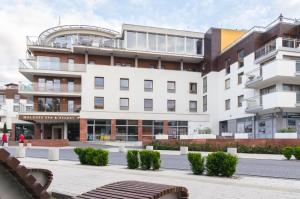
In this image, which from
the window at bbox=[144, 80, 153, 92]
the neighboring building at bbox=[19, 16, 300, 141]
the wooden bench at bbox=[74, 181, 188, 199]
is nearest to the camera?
the wooden bench at bbox=[74, 181, 188, 199]

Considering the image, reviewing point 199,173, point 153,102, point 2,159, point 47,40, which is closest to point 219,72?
point 153,102

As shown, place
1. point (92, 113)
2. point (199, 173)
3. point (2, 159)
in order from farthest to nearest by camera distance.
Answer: point (92, 113)
point (199, 173)
point (2, 159)

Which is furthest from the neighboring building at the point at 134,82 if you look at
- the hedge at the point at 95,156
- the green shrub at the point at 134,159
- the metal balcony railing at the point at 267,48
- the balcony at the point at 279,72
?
the green shrub at the point at 134,159

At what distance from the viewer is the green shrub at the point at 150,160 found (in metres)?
13.2

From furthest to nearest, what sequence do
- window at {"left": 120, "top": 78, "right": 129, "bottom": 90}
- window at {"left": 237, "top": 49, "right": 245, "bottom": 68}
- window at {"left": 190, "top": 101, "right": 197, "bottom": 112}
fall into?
1. window at {"left": 190, "top": 101, "right": 197, "bottom": 112}
2. window at {"left": 120, "top": 78, "right": 129, "bottom": 90}
3. window at {"left": 237, "top": 49, "right": 245, "bottom": 68}

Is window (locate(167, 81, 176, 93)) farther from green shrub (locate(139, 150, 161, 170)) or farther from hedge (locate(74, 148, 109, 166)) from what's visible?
green shrub (locate(139, 150, 161, 170))

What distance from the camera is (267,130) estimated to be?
113 feet

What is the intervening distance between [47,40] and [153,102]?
17.5 metres

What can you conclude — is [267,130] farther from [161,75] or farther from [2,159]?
[2,159]

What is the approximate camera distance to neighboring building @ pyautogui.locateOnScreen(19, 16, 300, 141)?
4397 centimetres

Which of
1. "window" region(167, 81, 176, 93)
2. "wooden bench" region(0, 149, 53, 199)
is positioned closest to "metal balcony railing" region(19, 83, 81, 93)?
"window" region(167, 81, 176, 93)

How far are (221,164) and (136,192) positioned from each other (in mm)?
7120

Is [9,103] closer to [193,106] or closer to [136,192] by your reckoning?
[193,106]

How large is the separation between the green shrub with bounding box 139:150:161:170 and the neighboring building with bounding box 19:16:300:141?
89.5 feet
